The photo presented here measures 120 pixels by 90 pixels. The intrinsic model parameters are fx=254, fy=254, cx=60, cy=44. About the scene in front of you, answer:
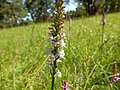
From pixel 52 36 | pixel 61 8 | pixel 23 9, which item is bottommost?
pixel 23 9

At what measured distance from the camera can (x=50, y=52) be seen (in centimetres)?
154

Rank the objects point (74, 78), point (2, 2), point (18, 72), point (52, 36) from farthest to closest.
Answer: point (2, 2), point (18, 72), point (74, 78), point (52, 36)

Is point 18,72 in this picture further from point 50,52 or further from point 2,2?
point 2,2

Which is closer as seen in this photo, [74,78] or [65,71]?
[74,78]

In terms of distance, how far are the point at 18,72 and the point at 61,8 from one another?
2000mm

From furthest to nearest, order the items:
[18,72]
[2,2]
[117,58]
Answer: [2,2]
[117,58]
[18,72]

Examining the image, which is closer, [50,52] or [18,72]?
[50,52]

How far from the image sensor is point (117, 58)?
3.71 metres

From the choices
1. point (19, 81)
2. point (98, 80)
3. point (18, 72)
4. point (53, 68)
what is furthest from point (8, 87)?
point (53, 68)

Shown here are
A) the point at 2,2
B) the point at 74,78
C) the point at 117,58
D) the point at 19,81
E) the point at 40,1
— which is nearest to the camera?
the point at 74,78

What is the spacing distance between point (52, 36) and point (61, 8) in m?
0.18

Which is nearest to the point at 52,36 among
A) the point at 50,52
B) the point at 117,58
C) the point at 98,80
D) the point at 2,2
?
the point at 50,52

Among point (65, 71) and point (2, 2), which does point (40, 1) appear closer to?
point (2, 2)

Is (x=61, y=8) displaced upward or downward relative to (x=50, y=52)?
upward
